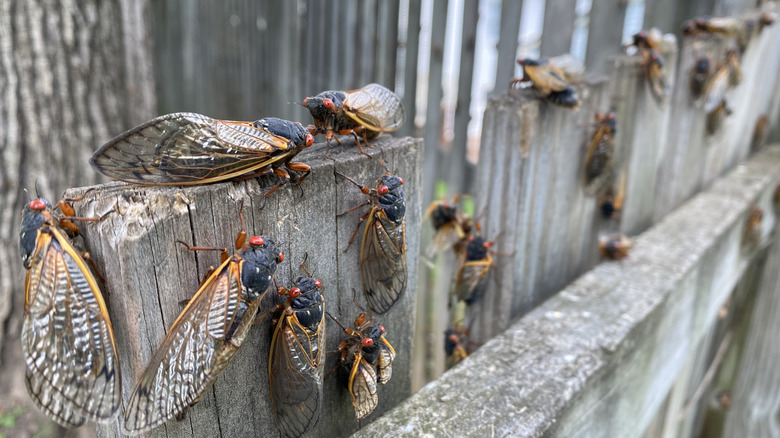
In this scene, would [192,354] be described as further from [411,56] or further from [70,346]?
[411,56]

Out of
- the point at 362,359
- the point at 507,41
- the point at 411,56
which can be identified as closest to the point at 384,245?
the point at 362,359

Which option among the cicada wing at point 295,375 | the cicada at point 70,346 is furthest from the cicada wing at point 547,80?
the cicada at point 70,346

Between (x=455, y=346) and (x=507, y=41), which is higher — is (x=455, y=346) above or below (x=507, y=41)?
below

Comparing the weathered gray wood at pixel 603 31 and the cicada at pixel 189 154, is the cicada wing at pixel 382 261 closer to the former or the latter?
the cicada at pixel 189 154

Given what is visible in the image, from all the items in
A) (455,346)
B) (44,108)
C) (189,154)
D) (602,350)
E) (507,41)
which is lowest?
(455,346)

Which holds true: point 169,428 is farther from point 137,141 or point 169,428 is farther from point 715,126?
point 715,126

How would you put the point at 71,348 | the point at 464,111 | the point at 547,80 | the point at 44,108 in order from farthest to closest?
1. the point at 44,108
2. the point at 464,111
3. the point at 547,80
4. the point at 71,348
